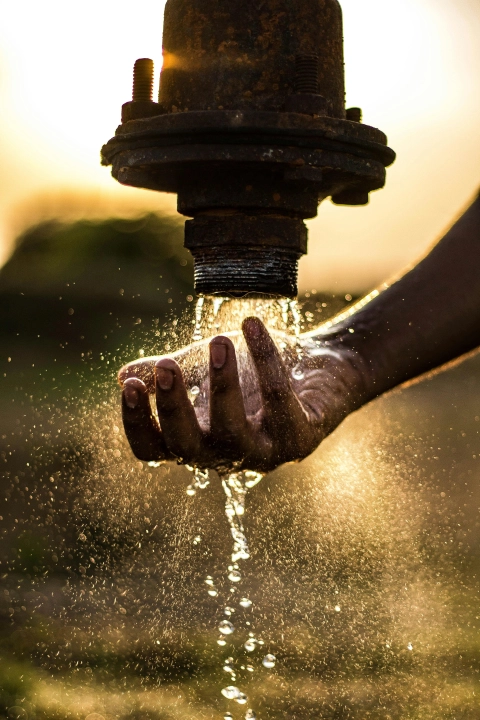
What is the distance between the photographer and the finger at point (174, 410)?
1.26m

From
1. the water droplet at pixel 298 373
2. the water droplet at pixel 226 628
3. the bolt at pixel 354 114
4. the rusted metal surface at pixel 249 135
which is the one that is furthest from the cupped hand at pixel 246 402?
the water droplet at pixel 226 628

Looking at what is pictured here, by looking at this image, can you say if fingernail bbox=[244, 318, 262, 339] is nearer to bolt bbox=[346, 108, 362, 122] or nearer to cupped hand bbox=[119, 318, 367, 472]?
cupped hand bbox=[119, 318, 367, 472]

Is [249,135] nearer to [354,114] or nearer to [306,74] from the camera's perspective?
[306,74]

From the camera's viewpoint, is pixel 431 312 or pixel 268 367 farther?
pixel 431 312

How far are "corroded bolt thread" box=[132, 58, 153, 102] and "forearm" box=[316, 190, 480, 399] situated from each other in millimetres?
525

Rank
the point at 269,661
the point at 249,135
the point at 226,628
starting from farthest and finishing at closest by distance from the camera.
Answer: the point at 226,628 → the point at 269,661 → the point at 249,135

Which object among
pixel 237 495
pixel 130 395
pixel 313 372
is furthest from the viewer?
pixel 237 495

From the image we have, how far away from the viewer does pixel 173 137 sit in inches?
46.3

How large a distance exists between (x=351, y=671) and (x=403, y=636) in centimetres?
41

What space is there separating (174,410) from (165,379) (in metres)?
0.05

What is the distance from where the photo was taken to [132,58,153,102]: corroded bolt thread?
124 centimetres

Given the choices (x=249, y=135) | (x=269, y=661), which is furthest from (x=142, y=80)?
(x=269, y=661)

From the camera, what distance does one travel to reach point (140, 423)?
4.58 feet

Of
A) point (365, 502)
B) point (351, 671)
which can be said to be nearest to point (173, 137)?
point (351, 671)
